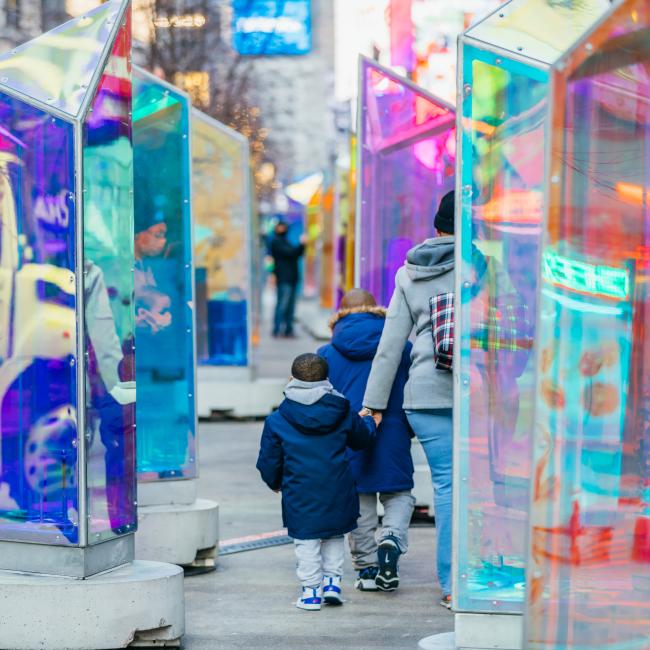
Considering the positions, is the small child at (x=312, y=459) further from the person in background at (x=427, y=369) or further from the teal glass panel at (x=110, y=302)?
the teal glass panel at (x=110, y=302)

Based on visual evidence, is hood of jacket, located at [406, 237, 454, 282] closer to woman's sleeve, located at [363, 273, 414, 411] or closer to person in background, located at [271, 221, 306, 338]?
woman's sleeve, located at [363, 273, 414, 411]

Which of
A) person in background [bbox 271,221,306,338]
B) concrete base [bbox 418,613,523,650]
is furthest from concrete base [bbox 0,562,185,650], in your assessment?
person in background [bbox 271,221,306,338]

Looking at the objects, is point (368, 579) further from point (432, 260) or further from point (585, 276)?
point (585, 276)

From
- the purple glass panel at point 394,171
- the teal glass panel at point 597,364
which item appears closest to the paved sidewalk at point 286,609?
the purple glass panel at point 394,171

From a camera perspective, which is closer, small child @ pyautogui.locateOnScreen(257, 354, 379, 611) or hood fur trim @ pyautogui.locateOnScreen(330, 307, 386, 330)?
small child @ pyautogui.locateOnScreen(257, 354, 379, 611)

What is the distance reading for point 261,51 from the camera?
965 inches

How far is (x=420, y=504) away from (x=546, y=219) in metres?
4.87

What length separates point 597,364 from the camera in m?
4.03

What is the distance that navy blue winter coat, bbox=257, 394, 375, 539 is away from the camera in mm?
6230

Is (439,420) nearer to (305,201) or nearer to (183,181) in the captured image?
(183,181)

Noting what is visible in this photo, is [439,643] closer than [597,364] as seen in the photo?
No

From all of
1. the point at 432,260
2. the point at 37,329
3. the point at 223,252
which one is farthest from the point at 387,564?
the point at 223,252

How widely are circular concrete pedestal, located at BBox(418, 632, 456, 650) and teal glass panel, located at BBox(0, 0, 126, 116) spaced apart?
2171mm

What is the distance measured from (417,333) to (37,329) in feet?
5.46
